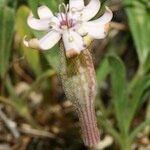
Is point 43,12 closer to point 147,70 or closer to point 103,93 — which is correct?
point 147,70

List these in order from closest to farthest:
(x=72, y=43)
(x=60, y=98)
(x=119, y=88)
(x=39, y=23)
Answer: (x=72, y=43) < (x=39, y=23) < (x=119, y=88) < (x=60, y=98)

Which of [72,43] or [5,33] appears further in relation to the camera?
[5,33]

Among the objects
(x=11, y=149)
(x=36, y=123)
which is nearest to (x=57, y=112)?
(x=36, y=123)

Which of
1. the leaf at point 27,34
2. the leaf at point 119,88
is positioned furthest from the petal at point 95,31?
the leaf at point 27,34

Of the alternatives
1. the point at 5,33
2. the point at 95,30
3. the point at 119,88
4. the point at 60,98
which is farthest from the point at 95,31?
the point at 60,98

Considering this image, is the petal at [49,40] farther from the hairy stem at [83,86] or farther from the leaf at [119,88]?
the leaf at [119,88]

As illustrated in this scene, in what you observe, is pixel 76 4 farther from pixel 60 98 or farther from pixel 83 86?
pixel 60 98
